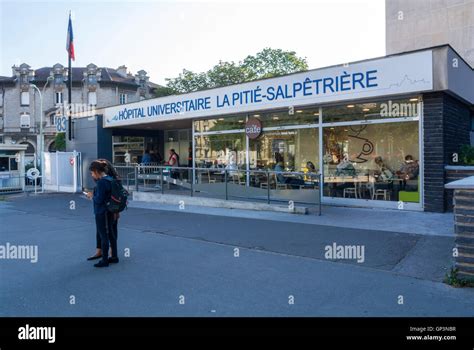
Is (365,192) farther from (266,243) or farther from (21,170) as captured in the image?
(21,170)

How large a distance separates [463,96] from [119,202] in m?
9.55

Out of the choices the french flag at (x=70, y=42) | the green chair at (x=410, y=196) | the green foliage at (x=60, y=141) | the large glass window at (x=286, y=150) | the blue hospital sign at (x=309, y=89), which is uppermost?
the french flag at (x=70, y=42)

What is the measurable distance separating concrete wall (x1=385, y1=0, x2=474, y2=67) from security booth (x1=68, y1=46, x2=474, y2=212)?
15896 millimetres

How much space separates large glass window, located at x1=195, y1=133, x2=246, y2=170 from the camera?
52.5 feet

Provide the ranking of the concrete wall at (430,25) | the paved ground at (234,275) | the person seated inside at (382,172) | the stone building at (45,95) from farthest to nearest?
the stone building at (45,95) < the concrete wall at (430,25) < the person seated inside at (382,172) < the paved ground at (234,275)

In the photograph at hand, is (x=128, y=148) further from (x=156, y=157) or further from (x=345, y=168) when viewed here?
(x=345, y=168)

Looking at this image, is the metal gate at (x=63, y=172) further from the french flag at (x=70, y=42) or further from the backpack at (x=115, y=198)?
the backpack at (x=115, y=198)

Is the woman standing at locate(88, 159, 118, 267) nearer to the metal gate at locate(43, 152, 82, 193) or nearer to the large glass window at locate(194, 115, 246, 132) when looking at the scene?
the large glass window at locate(194, 115, 246, 132)

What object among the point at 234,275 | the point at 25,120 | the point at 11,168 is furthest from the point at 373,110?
the point at 25,120

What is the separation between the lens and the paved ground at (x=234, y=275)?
477cm

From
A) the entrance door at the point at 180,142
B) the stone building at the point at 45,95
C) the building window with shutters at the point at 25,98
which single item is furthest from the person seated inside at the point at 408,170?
the building window with shutters at the point at 25,98

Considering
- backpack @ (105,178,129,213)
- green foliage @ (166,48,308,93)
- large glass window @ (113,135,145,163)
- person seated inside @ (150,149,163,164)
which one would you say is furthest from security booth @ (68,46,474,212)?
green foliage @ (166,48,308,93)

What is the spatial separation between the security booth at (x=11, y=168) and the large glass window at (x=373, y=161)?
1543 cm

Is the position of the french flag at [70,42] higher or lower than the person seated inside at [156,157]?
higher
